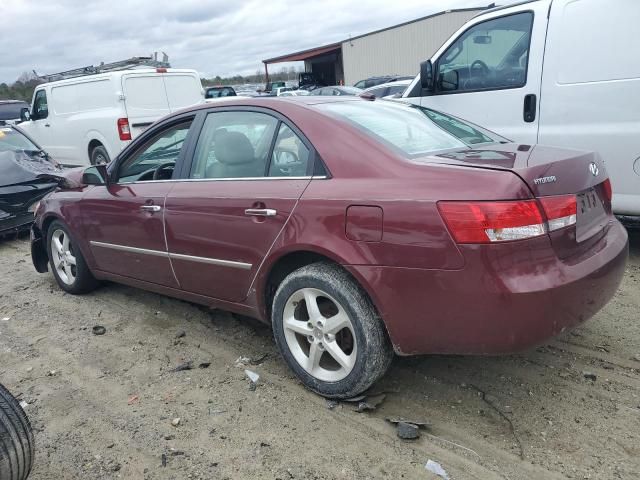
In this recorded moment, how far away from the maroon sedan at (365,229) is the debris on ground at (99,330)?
493 millimetres

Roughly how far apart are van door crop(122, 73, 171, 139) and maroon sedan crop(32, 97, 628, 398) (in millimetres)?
6503

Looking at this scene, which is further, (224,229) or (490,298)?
(224,229)

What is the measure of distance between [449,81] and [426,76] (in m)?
0.23

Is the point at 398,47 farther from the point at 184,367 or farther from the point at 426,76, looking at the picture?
the point at 184,367

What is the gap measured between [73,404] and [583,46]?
178 inches

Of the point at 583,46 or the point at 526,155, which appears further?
the point at 583,46

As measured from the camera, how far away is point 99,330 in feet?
13.4

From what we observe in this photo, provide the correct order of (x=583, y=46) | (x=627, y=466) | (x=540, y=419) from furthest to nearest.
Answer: (x=583, y=46)
(x=540, y=419)
(x=627, y=466)

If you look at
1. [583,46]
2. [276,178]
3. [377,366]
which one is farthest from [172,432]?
[583,46]

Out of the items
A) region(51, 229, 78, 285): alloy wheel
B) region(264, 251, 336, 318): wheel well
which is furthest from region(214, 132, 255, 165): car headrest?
region(51, 229, 78, 285): alloy wheel

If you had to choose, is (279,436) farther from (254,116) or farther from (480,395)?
(254,116)

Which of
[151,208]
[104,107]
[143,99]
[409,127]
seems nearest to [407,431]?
[409,127]

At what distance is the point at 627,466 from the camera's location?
233 centimetres

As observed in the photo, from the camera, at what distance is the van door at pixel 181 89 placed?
1064cm
